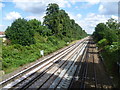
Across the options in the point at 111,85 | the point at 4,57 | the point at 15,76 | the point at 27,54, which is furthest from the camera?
the point at 27,54

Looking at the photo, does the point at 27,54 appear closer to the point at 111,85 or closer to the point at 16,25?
the point at 16,25

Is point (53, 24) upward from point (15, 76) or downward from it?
upward

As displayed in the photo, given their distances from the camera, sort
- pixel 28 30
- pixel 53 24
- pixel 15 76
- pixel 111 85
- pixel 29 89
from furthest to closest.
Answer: pixel 53 24 < pixel 28 30 < pixel 15 76 < pixel 111 85 < pixel 29 89

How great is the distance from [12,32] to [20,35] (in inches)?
61.8

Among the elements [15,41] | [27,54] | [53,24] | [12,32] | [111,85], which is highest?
[53,24]

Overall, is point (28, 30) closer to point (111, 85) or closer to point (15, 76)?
point (15, 76)

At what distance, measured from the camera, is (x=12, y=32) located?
23.3 meters

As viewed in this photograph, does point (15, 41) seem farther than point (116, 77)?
Yes

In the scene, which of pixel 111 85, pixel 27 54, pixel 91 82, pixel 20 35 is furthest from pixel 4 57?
pixel 111 85

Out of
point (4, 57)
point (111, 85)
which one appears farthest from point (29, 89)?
point (4, 57)

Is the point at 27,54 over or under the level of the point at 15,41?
under

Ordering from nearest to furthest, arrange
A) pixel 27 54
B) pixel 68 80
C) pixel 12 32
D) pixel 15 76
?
pixel 68 80, pixel 15 76, pixel 27 54, pixel 12 32

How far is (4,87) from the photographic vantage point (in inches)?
401

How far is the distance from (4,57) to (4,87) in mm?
8059
